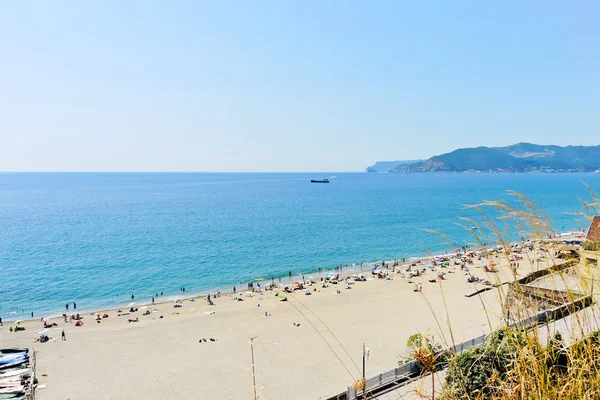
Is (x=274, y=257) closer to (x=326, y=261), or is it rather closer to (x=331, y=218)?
(x=326, y=261)

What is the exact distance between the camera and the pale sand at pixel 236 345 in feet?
56.0

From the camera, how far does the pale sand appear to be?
17062mm

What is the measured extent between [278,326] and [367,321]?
5.65m

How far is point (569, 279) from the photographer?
2742 millimetres

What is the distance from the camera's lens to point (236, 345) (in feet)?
71.2

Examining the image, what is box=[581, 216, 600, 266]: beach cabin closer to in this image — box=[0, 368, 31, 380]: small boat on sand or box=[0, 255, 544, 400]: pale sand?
box=[0, 255, 544, 400]: pale sand

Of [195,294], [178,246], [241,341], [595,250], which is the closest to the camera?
[595,250]

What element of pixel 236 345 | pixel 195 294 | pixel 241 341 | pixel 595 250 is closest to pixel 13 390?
pixel 236 345

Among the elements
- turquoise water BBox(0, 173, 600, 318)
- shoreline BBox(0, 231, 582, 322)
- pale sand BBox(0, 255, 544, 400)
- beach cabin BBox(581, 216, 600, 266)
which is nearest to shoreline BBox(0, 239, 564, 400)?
pale sand BBox(0, 255, 544, 400)

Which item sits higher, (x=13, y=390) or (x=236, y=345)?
(x=13, y=390)

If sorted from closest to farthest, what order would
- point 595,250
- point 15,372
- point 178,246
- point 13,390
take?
point 595,250 < point 13,390 < point 15,372 < point 178,246

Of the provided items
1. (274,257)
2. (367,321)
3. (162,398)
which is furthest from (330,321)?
(274,257)

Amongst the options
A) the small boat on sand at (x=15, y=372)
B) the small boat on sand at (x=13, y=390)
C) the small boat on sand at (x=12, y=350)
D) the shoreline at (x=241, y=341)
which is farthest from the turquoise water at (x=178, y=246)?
the small boat on sand at (x=13, y=390)

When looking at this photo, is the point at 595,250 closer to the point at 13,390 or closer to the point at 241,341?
the point at 241,341
